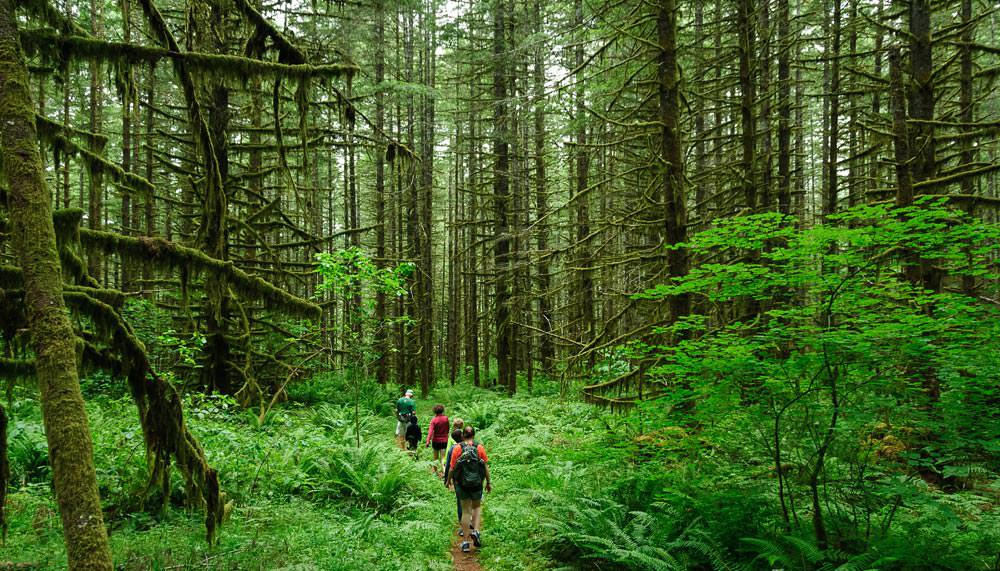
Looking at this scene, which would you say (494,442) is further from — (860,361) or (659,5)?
(659,5)

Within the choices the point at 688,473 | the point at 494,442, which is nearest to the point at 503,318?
the point at 494,442

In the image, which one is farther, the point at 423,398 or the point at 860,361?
the point at 423,398

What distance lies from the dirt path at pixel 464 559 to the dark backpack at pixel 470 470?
0.92m

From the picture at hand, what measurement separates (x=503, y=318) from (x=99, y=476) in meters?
13.5

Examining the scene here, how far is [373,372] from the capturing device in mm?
28250

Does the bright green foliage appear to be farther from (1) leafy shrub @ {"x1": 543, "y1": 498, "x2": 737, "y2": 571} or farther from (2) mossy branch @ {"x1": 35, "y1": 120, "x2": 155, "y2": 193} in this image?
(2) mossy branch @ {"x1": 35, "y1": 120, "x2": 155, "y2": 193}

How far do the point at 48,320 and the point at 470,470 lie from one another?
563 cm

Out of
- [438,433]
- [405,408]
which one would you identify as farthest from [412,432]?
[438,433]

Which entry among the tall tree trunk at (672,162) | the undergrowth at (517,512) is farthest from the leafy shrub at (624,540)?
the tall tree trunk at (672,162)

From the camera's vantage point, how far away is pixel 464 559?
7.11 m

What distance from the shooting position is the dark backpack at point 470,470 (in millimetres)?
7410

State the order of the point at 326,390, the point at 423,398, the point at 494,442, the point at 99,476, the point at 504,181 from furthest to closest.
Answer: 1. the point at 423,398
2. the point at 504,181
3. the point at 326,390
4. the point at 494,442
5. the point at 99,476

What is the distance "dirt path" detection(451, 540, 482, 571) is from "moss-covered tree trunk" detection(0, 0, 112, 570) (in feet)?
15.5

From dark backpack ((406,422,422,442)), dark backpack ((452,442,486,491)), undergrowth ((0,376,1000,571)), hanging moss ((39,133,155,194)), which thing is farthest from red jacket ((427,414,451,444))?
hanging moss ((39,133,155,194))
